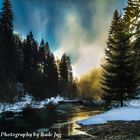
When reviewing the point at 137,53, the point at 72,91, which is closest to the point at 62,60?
the point at 72,91

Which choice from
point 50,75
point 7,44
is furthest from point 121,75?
point 50,75

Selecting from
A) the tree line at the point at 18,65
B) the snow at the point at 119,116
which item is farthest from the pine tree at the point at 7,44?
the snow at the point at 119,116

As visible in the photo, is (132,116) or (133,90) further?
(133,90)

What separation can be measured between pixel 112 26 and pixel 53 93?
4487 cm

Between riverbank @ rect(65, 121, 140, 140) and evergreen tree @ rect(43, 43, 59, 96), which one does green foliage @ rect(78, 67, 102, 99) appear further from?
riverbank @ rect(65, 121, 140, 140)

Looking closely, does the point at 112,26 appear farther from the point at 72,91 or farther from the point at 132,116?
the point at 72,91

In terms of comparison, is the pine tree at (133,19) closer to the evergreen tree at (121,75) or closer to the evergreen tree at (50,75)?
the evergreen tree at (121,75)

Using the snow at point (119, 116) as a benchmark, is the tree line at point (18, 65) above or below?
above

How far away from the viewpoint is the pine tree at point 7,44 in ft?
207

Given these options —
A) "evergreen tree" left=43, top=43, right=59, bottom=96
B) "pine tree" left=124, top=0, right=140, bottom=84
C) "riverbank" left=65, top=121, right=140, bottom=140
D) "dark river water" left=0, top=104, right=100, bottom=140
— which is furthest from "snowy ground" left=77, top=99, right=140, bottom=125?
"evergreen tree" left=43, top=43, right=59, bottom=96

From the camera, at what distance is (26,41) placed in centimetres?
8262

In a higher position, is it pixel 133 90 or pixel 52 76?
pixel 52 76

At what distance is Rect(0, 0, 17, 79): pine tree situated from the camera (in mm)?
63156

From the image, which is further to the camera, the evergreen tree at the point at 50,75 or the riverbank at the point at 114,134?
the evergreen tree at the point at 50,75
